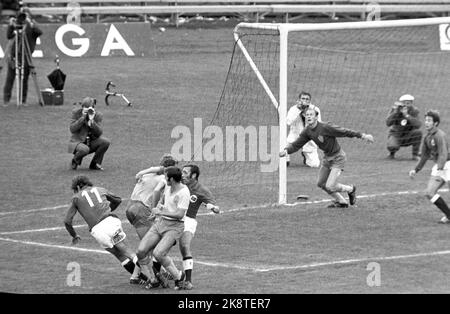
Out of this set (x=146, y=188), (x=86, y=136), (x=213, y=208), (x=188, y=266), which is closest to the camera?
(x=188, y=266)

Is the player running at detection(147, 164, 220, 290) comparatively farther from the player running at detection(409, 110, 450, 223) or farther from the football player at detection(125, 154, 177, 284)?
the player running at detection(409, 110, 450, 223)

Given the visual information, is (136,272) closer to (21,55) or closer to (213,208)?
(213,208)

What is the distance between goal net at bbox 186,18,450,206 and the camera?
23.6 m

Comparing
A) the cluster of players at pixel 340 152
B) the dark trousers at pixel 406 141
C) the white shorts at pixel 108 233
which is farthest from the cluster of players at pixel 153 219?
the dark trousers at pixel 406 141

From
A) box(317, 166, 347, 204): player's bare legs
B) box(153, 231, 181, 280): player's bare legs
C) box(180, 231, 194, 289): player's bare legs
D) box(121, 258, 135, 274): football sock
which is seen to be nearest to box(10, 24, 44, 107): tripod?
box(317, 166, 347, 204): player's bare legs

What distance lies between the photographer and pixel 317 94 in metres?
34.2

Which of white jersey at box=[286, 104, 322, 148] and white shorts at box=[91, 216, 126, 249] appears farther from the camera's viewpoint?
white jersey at box=[286, 104, 322, 148]

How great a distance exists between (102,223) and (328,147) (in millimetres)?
6295

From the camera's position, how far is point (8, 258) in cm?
1862

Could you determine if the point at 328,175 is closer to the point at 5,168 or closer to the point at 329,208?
the point at 329,208

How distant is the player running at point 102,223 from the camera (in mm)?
16797

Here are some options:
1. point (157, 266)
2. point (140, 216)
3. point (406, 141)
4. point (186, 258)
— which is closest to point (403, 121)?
point (406, 141)
